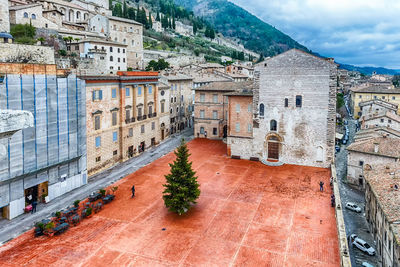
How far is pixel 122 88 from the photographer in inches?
1442

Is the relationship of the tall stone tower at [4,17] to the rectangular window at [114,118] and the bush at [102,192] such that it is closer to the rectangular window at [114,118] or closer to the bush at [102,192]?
the rectangular window at [114,118]

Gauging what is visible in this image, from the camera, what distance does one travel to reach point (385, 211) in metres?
21.5

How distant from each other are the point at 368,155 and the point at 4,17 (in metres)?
56.6

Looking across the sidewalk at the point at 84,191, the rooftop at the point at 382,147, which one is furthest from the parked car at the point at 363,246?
the sidewalk at the point at 84,191

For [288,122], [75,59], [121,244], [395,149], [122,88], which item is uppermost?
[75,59]

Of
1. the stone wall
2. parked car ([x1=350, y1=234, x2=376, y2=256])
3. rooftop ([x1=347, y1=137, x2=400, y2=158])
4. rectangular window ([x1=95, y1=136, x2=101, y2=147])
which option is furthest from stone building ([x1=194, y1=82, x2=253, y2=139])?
parked car ([x1=350, y1=234, x2=376, y2=256])

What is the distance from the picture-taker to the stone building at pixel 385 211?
63.7 feet

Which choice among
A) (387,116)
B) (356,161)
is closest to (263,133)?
(356,161)

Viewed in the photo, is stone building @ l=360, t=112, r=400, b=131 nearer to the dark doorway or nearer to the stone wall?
the dark doorway

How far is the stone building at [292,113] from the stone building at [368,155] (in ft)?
11.3

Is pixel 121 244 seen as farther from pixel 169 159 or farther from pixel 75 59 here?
pixel 75 59

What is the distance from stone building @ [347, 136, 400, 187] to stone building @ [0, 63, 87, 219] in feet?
101

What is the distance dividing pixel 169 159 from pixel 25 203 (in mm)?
18266

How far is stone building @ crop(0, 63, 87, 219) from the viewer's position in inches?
894
